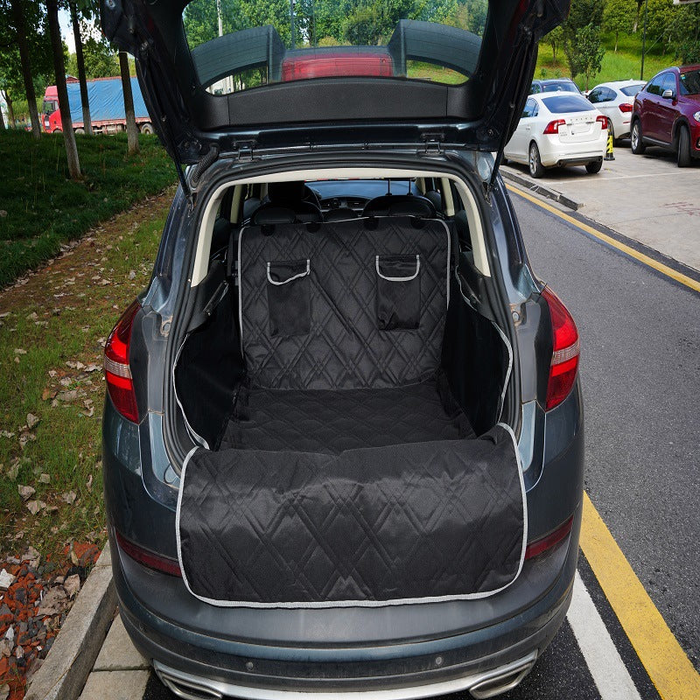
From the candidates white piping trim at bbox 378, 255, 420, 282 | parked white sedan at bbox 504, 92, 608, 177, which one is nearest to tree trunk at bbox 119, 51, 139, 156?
parked white sedan at bbox 504, 92, 608, 177

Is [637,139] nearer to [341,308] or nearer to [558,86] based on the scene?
[558,86]

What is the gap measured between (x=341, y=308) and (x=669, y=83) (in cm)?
1318

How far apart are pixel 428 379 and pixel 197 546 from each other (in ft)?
6.52

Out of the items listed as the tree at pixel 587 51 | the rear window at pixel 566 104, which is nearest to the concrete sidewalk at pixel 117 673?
the rear window at pixel 566 104

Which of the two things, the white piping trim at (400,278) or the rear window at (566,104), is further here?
the rear window at (566,104)

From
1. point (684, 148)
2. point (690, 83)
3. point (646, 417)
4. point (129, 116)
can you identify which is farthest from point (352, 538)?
point (129, 116)

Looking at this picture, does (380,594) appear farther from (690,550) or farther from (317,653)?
(690,550)

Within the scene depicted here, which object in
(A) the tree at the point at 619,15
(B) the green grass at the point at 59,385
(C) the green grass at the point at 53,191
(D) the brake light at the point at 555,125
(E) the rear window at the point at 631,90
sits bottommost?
(B) the green grass at the point at 59,385

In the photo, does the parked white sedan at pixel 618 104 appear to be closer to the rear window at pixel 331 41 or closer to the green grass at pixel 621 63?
the rear window at pixel 331 41

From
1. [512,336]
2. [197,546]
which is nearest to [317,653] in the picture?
[197,546]

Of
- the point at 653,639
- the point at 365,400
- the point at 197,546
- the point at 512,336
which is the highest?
the point at 512,336

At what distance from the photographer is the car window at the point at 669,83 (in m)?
13.7

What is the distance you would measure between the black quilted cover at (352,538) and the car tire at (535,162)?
41.6 feet

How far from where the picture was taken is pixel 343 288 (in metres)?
3.66
